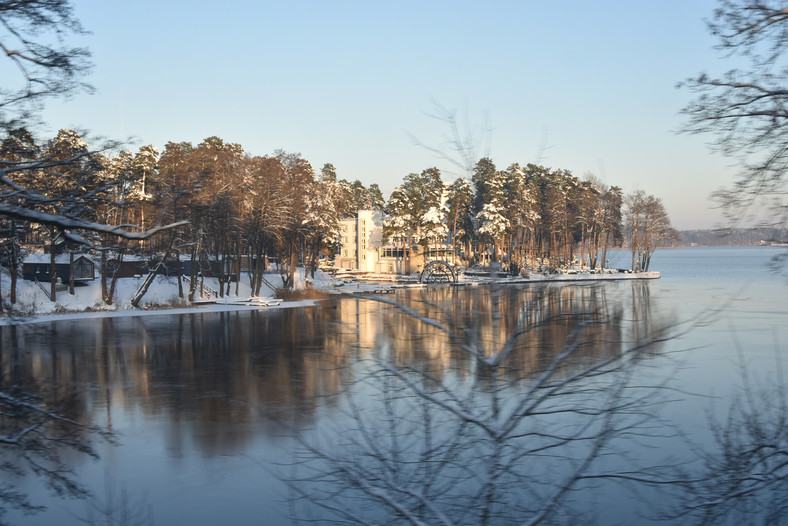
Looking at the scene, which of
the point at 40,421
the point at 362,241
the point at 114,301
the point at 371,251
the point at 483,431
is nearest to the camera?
the point at 40,421

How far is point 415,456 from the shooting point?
11227 millimetres

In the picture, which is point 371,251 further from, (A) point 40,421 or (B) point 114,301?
(A) point 40,421

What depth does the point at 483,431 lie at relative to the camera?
1202cm

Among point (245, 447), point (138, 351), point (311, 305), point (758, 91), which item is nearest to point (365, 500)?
point (245, 447)

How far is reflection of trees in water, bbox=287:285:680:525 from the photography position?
4981 millimetres

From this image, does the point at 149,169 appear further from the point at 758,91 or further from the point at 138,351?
the point at 758,91

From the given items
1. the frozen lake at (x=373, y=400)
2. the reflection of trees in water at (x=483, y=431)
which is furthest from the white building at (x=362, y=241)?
the reflection of trees in water at (x=483, y=431)

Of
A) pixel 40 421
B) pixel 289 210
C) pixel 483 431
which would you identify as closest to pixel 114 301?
pixel 289 210

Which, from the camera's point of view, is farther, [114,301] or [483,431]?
[114,301]

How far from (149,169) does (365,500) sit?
240 ft

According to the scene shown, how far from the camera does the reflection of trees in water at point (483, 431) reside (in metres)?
4.98

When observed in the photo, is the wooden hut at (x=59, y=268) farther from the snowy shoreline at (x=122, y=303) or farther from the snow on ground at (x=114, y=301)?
the snowy shoreline at (x=122, y=303)

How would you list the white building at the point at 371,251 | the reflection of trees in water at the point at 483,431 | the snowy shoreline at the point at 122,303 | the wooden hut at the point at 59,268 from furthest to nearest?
the white building at the point at 371,251 → the wooden hut at the point at 59,268 → the snowy shoreline at the point at 122,303 → the reflection of trees in water at the point at 483,431

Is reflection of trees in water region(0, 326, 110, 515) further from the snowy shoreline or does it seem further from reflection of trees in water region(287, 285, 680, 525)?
the snowy shoreline
